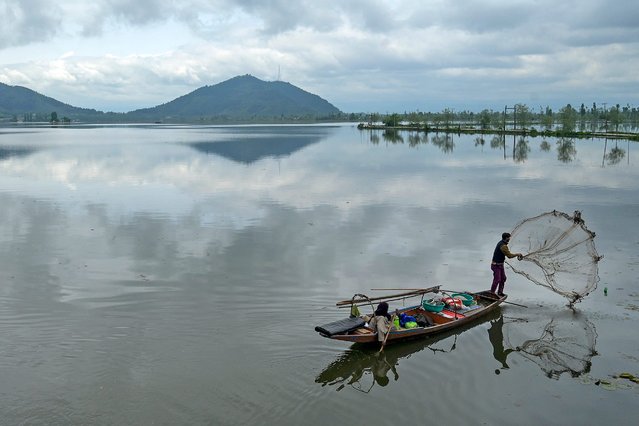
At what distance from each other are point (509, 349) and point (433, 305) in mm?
2191

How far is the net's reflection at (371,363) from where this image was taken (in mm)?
12039

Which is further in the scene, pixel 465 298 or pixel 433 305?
pixel 465 298

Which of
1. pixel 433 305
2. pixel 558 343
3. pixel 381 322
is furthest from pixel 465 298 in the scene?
pixel 381 322

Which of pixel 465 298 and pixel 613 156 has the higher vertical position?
pixel 613 156

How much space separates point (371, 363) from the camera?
13.0 m

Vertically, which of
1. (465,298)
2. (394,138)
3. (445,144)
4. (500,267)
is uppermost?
(394,138)

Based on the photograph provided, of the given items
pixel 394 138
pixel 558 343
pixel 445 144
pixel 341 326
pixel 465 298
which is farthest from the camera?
pixel 394 138

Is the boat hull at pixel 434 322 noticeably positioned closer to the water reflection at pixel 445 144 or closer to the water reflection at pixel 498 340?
the water reflection at pixel 498 340

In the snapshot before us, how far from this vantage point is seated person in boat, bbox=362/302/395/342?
13.2 meters

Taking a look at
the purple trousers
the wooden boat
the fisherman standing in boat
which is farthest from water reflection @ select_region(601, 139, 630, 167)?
the wooden boat

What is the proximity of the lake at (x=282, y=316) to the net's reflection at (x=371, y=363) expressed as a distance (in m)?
0.05

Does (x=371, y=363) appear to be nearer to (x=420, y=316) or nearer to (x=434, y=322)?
(x=420, y=316)

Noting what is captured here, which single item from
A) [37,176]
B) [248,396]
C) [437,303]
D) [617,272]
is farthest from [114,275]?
[37,176]

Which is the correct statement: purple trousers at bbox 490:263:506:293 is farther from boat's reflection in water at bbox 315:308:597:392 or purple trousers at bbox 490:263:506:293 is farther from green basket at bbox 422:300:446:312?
green basket at bbox 422:300:446:312
